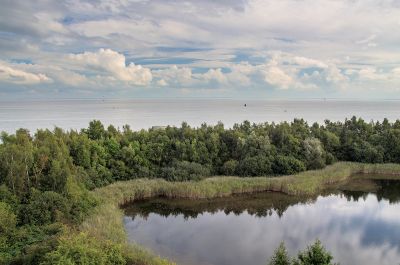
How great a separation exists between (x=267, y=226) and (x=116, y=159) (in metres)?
17.3

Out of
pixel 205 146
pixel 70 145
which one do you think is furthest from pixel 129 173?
pixel 205 146

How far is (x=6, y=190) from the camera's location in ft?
79.5

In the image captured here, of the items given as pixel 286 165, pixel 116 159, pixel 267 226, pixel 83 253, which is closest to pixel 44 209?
pixel 83 253

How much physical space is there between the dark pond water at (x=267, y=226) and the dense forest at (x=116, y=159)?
467 centimetres

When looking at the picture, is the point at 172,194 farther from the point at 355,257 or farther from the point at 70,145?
the point at 355,257

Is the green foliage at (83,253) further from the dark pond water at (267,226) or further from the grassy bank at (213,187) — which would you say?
the grassy bank at (213,187)

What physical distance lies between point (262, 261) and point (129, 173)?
19095mm

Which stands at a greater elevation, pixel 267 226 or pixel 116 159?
pixel 116 159

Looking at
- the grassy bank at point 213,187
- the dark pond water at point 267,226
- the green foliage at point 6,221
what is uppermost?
the green foliage at point 6,221

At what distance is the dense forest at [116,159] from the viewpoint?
2080 centimetres

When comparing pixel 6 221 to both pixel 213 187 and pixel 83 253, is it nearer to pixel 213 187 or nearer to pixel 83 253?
pixel 83 253

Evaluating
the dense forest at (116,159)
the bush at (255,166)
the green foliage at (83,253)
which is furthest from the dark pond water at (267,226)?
the green foliage at (83,253)

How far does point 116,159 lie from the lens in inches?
1468

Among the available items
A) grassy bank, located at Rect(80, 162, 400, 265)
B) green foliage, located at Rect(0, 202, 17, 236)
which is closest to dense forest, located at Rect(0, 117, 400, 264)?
green foliage, located at Rect(0, 202, 17, 236)
